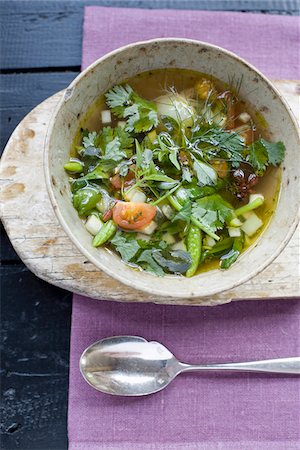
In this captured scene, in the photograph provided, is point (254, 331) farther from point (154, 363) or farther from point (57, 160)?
point (57, 160)

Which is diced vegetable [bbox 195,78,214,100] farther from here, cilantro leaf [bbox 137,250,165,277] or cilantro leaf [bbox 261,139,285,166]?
cilantro leaf [bbox 137,250,165,277]

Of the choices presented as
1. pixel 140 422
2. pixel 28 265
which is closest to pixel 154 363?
pixel 140 422

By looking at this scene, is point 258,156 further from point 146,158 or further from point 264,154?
point 146,158

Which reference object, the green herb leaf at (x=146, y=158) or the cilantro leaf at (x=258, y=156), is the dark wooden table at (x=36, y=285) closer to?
the green herb leaf at (x=146, y=158)

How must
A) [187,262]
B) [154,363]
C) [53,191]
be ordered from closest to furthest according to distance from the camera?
1. [53,191]
2. [187,262]
3. [154,363]

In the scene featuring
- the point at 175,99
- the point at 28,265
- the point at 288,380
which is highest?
Result: the point at 175,99

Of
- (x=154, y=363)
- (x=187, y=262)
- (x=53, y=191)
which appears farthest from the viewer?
(x=154, y=363)
